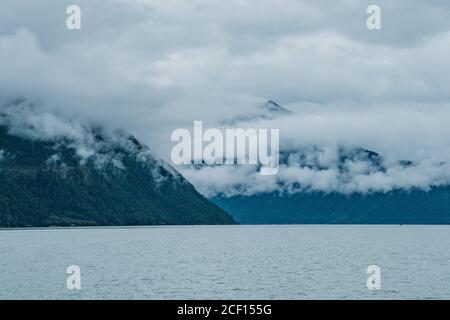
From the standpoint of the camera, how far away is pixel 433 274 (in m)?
165

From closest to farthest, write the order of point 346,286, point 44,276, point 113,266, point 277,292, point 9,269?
point 277,292 < point 346,286 < point 44,276 < point 9,269 < point 113,266

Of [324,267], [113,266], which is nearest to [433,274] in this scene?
[324,267]

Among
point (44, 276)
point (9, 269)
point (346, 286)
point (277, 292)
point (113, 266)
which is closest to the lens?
point (277, 292)
